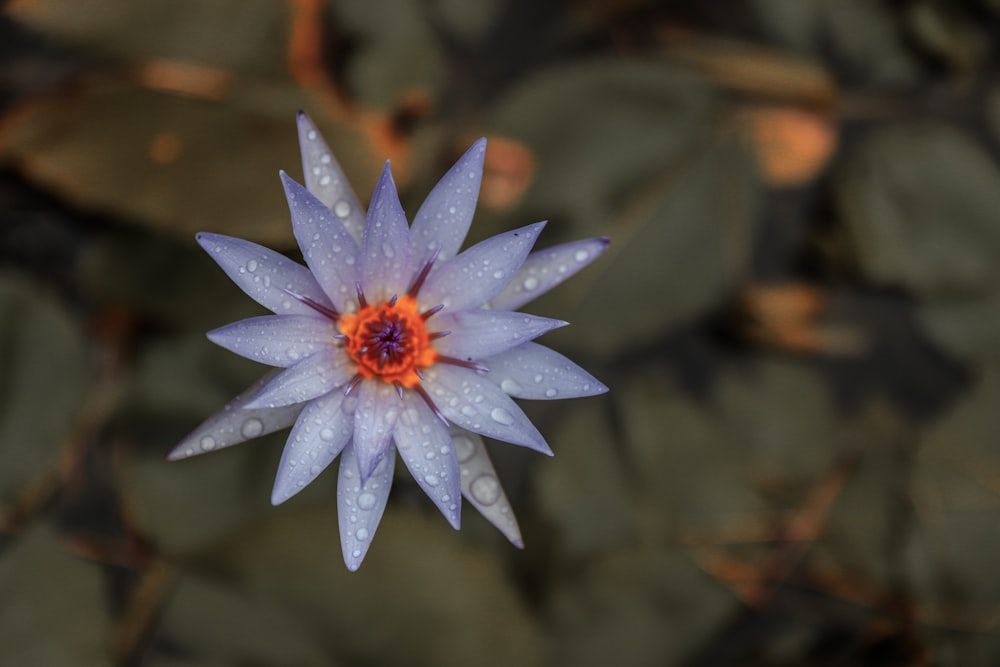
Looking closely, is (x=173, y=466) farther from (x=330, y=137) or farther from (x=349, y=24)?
(x=349, y=24)

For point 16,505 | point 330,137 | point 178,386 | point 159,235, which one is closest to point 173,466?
point 178,386

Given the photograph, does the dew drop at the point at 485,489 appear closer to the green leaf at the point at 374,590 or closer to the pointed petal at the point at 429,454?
the pointed petal at the point at 429,454

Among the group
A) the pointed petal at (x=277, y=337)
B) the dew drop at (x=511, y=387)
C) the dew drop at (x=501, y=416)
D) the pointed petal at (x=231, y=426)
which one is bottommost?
the dew drop at (x=501, y=416)

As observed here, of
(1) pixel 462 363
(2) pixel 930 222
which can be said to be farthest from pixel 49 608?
(2) pixel 930 222

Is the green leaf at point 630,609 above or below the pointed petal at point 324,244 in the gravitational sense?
below

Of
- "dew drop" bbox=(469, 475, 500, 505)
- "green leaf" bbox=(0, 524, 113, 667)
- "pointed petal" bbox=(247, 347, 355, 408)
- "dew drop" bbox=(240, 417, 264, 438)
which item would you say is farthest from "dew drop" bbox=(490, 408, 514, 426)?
"green leaf" bbox=(0, 524, 113, 667)

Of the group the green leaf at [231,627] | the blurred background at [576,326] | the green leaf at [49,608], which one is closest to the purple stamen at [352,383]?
the blurred background at [576,326]
